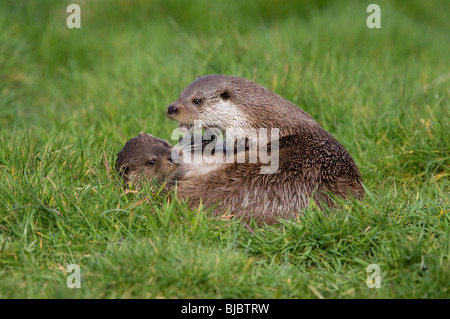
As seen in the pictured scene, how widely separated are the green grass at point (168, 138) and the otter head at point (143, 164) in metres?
0.10

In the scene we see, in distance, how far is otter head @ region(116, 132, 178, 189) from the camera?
3.55 meters

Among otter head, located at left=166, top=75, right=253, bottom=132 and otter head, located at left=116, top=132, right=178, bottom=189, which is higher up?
otter head, located at left=166, top=75, right=253, bottom=132

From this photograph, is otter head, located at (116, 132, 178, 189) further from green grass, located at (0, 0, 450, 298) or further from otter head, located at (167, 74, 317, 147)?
otter head, located at (167, 74, 317, 147)

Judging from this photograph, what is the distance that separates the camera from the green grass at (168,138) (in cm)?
275

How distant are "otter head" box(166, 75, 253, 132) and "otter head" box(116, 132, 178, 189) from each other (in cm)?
24

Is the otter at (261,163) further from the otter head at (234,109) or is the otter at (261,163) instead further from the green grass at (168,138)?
the green grass at (168,138)

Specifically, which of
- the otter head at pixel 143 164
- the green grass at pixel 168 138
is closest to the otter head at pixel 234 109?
the otter head at pixel 143 164

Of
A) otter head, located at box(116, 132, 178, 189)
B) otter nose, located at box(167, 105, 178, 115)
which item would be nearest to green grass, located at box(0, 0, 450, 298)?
otter head, located at box(116, 132, 178, 189)

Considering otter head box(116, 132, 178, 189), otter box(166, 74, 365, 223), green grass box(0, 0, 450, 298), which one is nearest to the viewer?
green grass box(0, 0, 450, 298)

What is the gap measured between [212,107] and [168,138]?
0.83 meters

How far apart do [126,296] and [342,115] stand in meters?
2.65

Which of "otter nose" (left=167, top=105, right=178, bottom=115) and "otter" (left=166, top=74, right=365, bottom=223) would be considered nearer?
"otter" (left=166, top=74, right=365, bottom=223)

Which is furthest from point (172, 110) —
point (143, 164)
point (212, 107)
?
point (143, 164)
